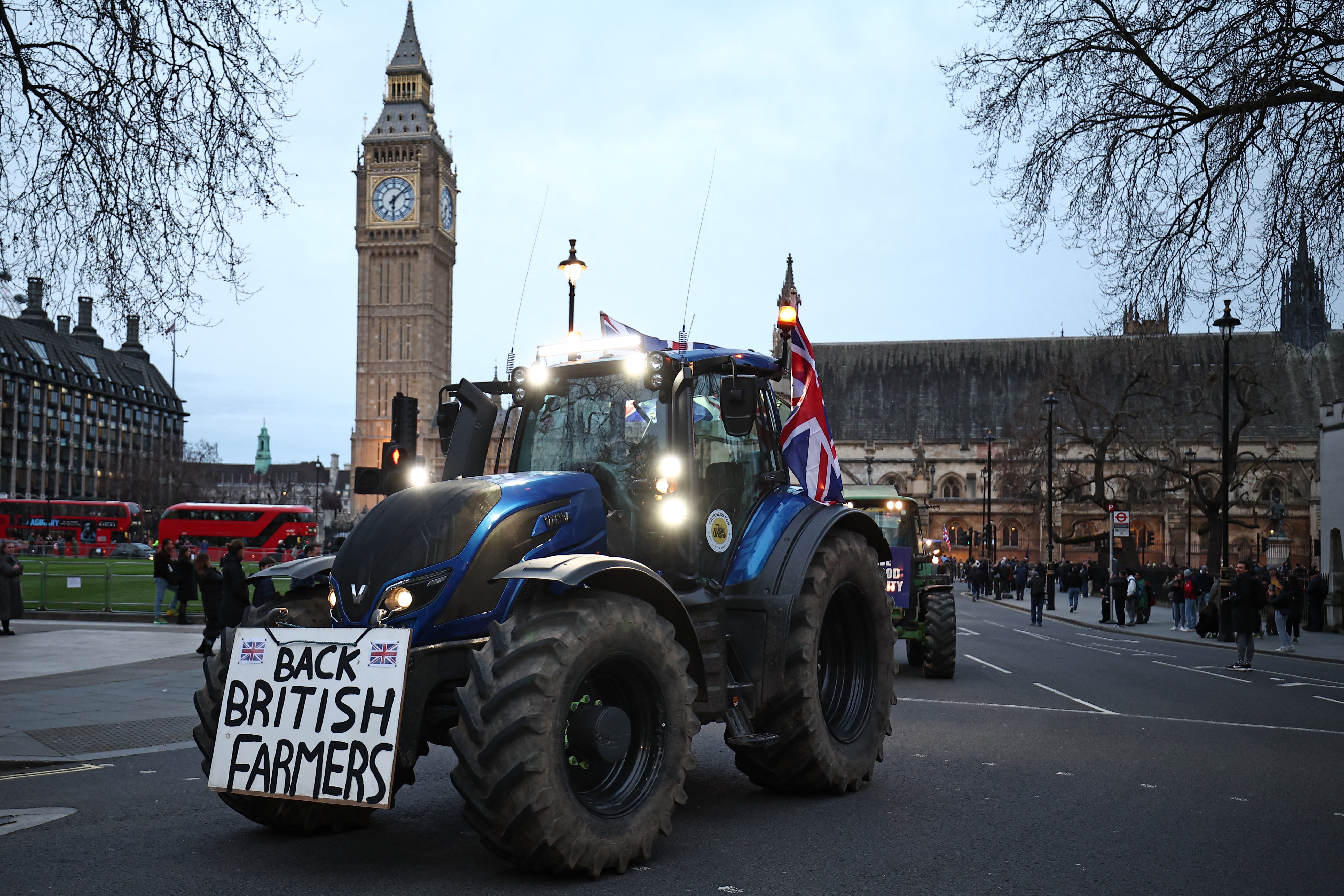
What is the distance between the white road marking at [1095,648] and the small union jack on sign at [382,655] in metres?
18.3

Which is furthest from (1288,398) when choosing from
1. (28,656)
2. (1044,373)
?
(28,656)

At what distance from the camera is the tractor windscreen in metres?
6.21

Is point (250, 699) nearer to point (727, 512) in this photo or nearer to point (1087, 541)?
point (727, 512)

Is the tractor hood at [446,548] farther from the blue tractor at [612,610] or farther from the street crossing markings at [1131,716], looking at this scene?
the street crossing markings at [1131,716]

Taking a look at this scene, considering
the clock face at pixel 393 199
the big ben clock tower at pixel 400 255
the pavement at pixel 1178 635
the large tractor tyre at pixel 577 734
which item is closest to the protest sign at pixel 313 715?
the large tractor tyre at pixel 577 734

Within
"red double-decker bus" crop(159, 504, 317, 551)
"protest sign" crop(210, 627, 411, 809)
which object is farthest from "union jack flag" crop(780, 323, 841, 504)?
"red double-decker bus" crop(159, 504, 317, 551)

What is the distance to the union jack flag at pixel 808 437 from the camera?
7766mm

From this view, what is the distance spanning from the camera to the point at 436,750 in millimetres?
8781

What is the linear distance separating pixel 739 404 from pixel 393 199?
118 metres

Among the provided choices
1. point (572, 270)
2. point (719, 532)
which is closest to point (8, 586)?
point (572, 270)

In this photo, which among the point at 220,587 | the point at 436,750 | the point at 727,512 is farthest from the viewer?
the point at 220,587

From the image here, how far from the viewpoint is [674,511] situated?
6.21 m

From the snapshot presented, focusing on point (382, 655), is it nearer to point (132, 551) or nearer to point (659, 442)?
point (659, 442)

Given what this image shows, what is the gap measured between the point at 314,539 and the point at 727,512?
66.3 m
